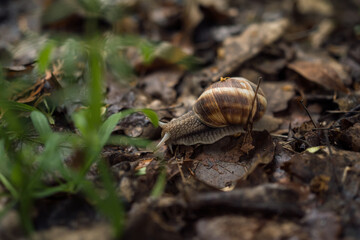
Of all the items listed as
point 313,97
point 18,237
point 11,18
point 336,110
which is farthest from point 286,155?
point 11,18

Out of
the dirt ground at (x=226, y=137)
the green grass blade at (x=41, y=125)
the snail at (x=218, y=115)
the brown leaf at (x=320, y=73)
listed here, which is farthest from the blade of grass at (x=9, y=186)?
the brown leaf at (x=320, y=73)

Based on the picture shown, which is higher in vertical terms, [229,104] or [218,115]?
[229,104]

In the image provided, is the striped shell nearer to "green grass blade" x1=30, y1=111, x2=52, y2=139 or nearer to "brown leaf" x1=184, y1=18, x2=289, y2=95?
"brown leaf" x1=184, y1=18, x2=289, y2=95

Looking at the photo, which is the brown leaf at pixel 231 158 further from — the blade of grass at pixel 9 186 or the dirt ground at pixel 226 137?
the blade of grass at pixel 9 186

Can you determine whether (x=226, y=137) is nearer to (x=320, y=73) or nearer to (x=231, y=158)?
(x=231, y=158)

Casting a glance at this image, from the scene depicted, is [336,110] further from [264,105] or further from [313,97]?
[264,105]

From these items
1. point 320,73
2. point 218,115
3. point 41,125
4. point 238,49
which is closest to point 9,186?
point 41,125

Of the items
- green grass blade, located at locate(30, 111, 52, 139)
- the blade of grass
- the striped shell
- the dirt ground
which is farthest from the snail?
the blade of grass
